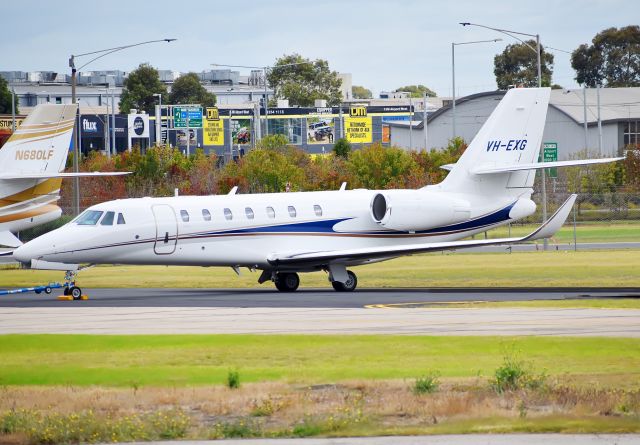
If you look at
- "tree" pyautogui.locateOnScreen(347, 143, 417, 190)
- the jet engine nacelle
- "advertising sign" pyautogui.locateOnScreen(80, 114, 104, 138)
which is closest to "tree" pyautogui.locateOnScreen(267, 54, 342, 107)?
"advertising sign" pyautogui.locateOnScreen(80, 114, 104, 138)

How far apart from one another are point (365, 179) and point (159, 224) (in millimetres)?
47275

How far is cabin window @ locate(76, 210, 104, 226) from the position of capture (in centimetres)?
3198

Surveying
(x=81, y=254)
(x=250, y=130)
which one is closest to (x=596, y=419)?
(x=81, y=254)

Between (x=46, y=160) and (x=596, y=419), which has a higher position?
(x=46, y=160)

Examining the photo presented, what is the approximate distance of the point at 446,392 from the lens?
618 inches

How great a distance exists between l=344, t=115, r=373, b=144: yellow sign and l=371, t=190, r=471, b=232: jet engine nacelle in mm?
104073

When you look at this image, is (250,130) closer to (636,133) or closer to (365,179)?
(636,133)

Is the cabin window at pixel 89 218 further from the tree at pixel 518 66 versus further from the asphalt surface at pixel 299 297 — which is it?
the tree at pixel 518 66

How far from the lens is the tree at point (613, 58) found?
152 meters

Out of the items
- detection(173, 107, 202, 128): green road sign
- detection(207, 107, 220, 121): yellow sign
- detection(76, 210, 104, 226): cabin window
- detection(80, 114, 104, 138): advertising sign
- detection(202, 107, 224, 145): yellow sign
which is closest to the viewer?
detection(76, 210, 104, 226): cabin window

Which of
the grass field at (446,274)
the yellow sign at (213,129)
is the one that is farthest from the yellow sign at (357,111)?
the grass field at (446,274)

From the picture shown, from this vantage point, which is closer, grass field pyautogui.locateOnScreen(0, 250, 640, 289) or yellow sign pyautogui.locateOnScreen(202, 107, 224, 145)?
grass field pyautogui.locateOnScreen(0, 250, 640, 289)

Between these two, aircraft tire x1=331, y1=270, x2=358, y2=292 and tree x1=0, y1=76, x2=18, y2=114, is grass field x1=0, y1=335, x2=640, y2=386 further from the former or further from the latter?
tree x1=0, y1=76, x2=18, y2=114

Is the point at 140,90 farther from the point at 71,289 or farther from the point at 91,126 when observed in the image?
the point at 71,289
